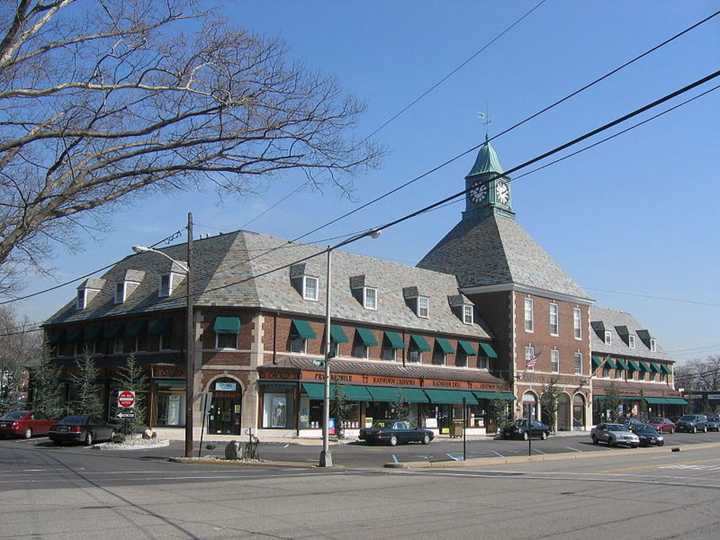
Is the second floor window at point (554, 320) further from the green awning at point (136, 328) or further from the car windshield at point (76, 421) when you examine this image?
the car windshield at point (76, 421)

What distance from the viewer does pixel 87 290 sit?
53.3m

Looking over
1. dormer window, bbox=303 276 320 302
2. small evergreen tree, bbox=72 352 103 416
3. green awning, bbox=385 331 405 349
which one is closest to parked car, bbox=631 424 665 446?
green awning, bbox=385 331 405 349

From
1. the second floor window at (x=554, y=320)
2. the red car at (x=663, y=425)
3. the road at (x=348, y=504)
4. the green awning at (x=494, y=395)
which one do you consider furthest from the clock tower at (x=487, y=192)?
the road at (x=348, y=504)

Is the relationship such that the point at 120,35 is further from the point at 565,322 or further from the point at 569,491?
the point at 565,322

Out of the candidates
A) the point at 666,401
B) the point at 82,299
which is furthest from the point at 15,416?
the point at 666,401

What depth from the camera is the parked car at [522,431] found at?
49594 millimetres

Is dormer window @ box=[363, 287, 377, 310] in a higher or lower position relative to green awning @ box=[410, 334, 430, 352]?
higher

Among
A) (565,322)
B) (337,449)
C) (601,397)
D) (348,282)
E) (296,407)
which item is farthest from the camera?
(601,397)

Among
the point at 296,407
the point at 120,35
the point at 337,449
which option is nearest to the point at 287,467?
the point at 337,449

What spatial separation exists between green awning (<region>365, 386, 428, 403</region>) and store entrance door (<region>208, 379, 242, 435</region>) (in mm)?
8424

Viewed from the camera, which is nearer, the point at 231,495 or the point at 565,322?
the point at 231,495

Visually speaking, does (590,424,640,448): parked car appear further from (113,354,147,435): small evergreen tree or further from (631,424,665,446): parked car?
(113,354,147,435): small evergreen tree

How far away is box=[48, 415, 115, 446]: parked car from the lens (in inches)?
1478

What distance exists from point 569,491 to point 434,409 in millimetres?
34843
